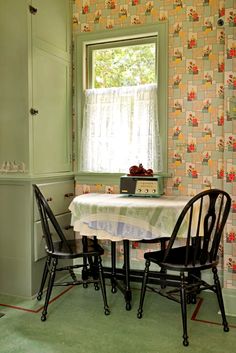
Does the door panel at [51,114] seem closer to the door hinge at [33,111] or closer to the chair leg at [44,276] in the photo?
the door hinge at [33,111]

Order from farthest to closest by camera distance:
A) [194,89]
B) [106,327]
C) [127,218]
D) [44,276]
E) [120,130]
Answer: [120,130] → [194,89] → [44,276] → [127,218] → [106,327]

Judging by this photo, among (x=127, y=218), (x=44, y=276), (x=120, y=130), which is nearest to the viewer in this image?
(x=127, y=218)

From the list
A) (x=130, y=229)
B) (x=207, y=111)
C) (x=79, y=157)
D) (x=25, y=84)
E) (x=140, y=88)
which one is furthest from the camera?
(x=79, y=157)

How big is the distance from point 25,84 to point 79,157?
37.5 inches

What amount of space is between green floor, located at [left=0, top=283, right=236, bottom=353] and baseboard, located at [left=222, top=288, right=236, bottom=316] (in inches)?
2.7

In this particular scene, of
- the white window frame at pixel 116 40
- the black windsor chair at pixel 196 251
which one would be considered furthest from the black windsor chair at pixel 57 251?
the white window frame at pixel 116 40

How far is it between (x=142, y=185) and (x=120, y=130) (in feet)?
2.24

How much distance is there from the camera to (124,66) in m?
3.45

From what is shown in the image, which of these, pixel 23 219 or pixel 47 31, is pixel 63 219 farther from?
pixel 47 31

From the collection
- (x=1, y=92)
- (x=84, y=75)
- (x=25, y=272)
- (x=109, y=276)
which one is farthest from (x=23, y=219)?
(x=84, y=75)

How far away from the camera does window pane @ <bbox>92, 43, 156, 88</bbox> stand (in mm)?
3368

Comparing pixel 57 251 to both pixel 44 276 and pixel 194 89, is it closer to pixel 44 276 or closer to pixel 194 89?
pixel 44 276

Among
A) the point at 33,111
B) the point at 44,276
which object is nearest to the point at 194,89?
the point at 33,111

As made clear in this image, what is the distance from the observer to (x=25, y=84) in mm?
2881
